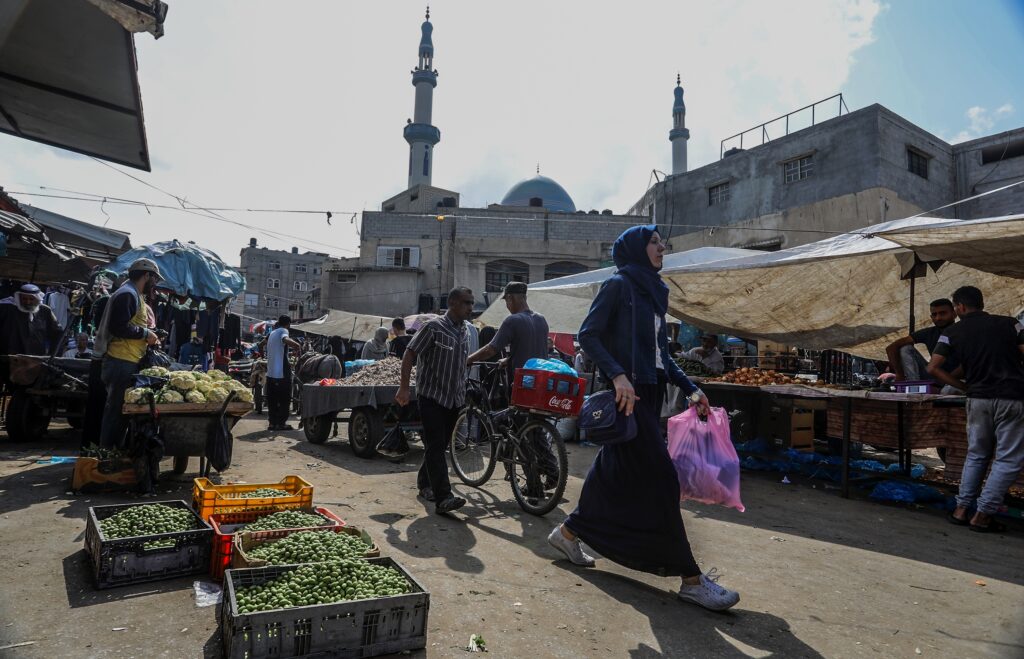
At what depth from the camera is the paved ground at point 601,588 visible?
274 cm

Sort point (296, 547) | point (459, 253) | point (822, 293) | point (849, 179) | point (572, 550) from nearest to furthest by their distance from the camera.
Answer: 1. point (296, 547)
2. point (572, 550)
3. point (822, 293)
4. point (849, 179)
5. point (459, 253)

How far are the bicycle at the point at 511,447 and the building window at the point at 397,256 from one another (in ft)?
101

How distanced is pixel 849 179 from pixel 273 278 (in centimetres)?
5488

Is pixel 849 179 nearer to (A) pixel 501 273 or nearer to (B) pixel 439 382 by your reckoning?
(A) pixel 501 273

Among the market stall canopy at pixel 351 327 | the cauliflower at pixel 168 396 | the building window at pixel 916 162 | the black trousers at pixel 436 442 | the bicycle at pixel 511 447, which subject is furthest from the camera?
the market stall canopy at pixel 351 327

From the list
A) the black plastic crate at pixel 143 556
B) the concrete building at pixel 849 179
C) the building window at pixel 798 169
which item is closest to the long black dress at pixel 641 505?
the black plastic crate at pixel 143 556

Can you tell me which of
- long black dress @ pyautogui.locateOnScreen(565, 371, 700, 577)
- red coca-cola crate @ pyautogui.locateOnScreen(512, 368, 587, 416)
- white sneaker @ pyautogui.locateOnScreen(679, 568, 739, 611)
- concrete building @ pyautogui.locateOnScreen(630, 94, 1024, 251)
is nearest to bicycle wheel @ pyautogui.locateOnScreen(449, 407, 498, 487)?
red coca-cola crate @ pyautogui.locateOnScreen(512, 368, 587, 416)

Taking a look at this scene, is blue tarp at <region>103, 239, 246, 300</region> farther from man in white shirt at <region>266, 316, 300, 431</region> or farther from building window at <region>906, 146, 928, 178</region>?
building window at <region>906, 146, 928, 178</region>

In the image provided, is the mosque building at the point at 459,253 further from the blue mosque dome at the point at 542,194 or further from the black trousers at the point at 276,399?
the black trousers at the point at 276,399

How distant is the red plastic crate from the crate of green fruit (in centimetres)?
9

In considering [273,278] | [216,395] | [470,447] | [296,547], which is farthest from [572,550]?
[273,278]

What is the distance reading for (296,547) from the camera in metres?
3.00

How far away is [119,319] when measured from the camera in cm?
535

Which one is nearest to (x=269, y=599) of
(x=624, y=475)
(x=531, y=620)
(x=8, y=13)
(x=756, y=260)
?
(x=531, y=620)
